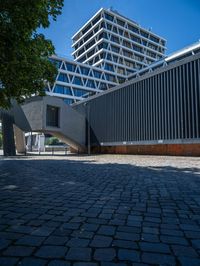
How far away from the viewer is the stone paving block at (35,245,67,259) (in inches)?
104

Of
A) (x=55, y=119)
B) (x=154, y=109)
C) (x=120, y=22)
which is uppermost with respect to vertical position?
(x=120, y=22)

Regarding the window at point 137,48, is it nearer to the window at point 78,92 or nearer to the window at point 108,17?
the window at point 108,17

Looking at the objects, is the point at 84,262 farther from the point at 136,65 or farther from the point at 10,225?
the point at 136,65

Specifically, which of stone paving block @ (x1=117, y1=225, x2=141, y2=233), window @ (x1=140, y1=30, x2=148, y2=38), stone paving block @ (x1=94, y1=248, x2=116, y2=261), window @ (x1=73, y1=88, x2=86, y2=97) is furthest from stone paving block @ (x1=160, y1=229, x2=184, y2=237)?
window @ (x1=140, y1=30, x2=148, y2=38)

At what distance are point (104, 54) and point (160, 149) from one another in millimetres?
60586

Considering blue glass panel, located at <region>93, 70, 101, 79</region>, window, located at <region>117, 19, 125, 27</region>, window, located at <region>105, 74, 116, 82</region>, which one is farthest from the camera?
window, located at <region>117, 19, 125, 27</region>

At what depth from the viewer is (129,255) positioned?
2684mm

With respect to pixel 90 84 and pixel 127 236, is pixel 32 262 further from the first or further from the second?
pixel 90 84

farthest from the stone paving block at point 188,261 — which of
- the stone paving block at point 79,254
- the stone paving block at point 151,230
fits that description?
the stone paving block at point 79,254

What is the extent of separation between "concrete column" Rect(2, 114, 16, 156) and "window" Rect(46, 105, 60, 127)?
494cm

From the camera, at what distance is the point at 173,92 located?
25.7m

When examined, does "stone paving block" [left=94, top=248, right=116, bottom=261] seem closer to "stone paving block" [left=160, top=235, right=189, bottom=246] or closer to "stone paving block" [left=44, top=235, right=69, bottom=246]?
"stone paving block" [left=44, top=235, right=69, bottom=246]

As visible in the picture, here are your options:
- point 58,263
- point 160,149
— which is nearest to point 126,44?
point 160,149

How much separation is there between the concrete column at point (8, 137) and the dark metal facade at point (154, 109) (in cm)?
1232
